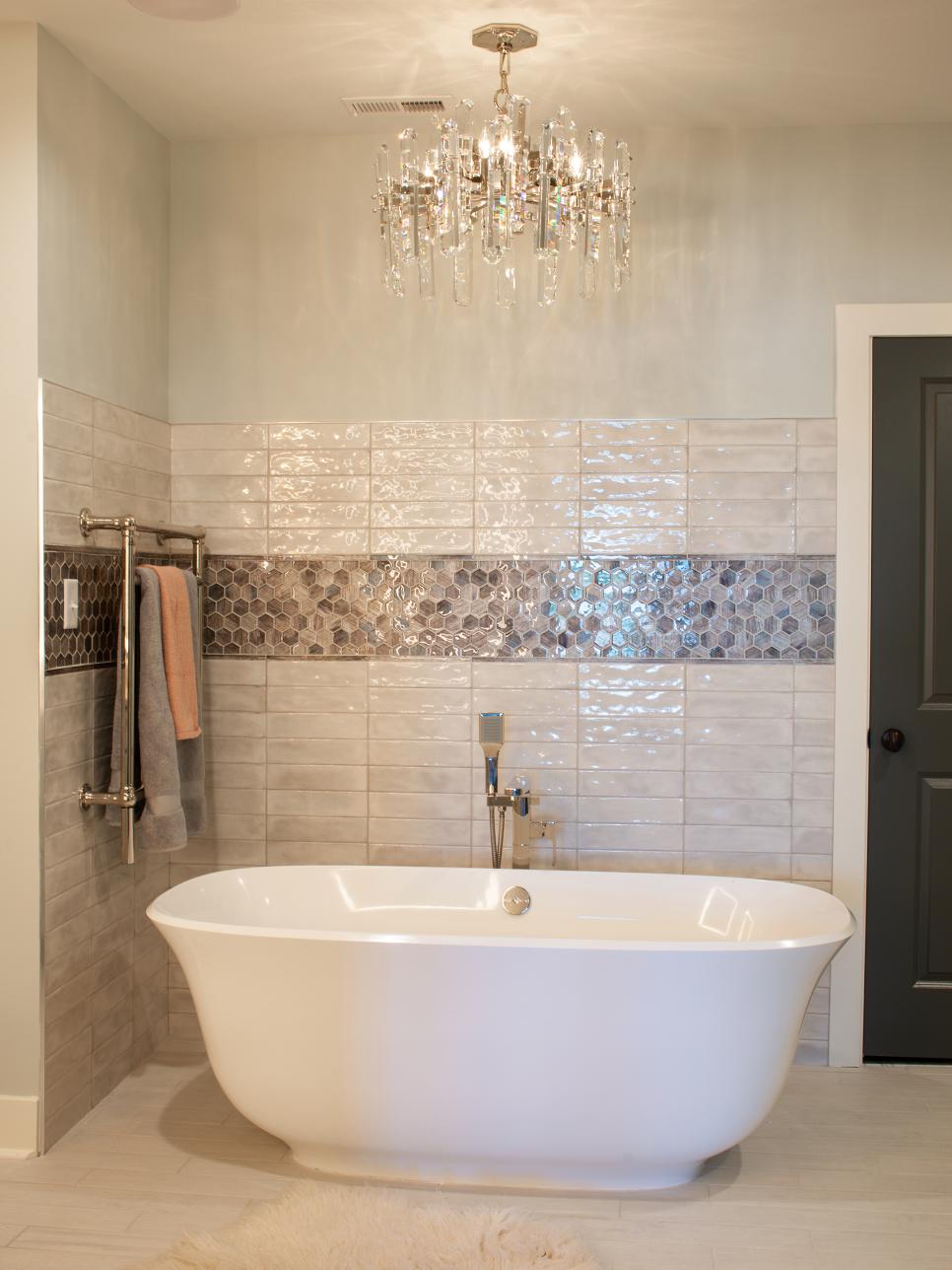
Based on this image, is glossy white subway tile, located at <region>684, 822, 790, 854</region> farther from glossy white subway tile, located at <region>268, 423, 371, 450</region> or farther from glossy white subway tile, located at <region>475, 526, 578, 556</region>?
glossy white subway tile, located at <region>268, 423, 371, 450</region>

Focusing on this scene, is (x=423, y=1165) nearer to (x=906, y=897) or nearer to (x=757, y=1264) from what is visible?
(x=757, y=1264)

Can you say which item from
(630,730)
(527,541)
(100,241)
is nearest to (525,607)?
(527,541)

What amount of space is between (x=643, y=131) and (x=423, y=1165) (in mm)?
2948

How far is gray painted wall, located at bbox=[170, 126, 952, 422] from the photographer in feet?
11.1

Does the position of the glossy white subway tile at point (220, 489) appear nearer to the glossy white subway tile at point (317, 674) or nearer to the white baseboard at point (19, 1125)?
the glossy white subway tile at point (317, 674)

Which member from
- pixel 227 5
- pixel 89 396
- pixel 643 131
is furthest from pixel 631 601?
pixel 227 5

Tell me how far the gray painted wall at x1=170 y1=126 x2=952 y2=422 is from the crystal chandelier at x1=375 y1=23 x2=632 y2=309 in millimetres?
813

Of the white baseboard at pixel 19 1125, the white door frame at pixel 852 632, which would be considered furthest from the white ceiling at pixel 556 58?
the white baseboard at pixel 19 1125

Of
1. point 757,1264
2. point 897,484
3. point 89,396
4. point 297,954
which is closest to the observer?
point 757,1264

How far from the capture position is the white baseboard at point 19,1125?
2.81m

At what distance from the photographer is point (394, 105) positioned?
10.5ft

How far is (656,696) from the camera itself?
3.45 m

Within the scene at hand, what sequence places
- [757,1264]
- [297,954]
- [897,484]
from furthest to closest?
[897,484], [297,954], [757,1264]

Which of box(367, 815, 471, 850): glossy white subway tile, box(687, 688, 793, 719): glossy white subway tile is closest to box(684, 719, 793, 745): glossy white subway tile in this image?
box(687, 688, 793, 719): glossy white subway tile
